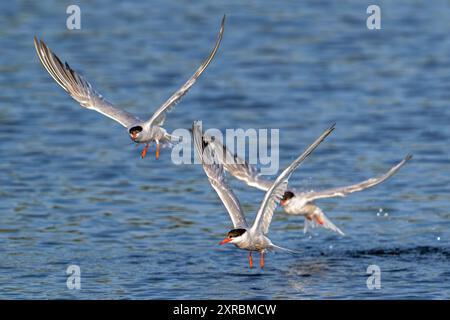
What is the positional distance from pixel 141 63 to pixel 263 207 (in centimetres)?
1331

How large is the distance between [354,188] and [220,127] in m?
7.18

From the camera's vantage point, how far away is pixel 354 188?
38.7ft

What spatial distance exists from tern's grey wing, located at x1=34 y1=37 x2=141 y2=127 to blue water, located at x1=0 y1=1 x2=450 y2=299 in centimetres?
165

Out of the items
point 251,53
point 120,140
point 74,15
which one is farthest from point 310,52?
point 120,140

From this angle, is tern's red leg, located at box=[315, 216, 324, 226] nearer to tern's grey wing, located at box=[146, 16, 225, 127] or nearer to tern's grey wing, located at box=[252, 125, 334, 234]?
tern's grey wing, located at box=[252, 125, 334, 234]

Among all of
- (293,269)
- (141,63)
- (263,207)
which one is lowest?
(293,269)

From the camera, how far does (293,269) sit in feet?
41.2

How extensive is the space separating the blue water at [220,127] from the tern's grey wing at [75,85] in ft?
→ 5.43

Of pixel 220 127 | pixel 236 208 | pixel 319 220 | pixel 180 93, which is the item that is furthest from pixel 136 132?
pixel 220 127

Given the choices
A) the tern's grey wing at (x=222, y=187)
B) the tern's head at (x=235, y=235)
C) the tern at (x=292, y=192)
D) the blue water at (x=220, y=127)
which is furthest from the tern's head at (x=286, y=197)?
the tern's head at (x=235, y=235)

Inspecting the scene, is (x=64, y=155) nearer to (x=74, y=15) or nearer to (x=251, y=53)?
(x=251, y=53)

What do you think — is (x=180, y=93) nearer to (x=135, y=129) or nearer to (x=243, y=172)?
(x=135, y=129)

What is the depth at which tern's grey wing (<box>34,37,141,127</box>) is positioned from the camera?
1231cm

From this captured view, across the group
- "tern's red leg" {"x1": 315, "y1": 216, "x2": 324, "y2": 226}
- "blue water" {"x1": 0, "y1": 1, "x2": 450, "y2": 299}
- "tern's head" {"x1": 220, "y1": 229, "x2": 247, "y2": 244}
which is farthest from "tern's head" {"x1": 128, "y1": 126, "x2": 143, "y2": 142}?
"tern's red leg" {"x1": 315, "y1": 216, "x2": 324, "y2": 226}
